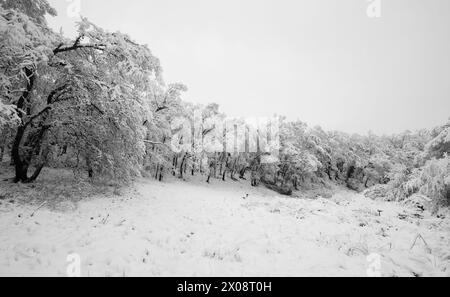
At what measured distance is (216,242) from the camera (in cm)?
849

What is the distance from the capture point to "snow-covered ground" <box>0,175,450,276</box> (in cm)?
643

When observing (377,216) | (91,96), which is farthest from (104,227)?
(377,216)

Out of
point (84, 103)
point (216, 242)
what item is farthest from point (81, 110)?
point (216, 242)

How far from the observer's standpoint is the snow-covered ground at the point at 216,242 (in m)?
6.43

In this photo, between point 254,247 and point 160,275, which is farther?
point 254,247

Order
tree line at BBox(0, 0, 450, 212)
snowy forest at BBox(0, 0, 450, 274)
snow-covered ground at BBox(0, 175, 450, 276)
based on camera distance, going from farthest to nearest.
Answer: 1. tree line at BBox(0, 0, 450, 212)
2. snowy forest at BBox(0, 0, 450, 274)
3. snow-covered ground at BBox(0, 175, 450, 276)

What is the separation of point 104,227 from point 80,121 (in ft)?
21.7

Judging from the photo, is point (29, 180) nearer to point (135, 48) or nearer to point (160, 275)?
point (135, 48)

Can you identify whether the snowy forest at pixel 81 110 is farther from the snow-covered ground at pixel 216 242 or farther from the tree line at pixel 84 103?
the snow-covered ground at pixel 216 242

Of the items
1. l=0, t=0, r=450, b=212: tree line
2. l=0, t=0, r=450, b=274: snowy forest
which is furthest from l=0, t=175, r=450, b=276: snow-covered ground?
l=0, t=0, r=450, b=212: tree line

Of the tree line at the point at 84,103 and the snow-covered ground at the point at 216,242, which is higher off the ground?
the tree line at the point at 84,103

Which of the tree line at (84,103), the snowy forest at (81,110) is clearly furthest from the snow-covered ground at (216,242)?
the tree line at (84,103)

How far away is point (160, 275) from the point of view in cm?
612

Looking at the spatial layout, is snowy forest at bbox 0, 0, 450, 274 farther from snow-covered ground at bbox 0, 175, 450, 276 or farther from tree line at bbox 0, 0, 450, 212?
snow-covered ground at bbox 0, 175, 450, 276
